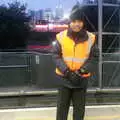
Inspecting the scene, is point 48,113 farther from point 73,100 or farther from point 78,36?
point 78,36

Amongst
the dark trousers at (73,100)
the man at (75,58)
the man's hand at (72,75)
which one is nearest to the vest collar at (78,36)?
the man at (75,58)

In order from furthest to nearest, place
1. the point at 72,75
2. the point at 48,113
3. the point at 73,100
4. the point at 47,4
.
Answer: the point at 47,4 < the point at 48,113 < the point at 73,100 < the point at 72,75

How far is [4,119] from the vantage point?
6941mm

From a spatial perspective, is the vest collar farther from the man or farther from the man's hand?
the man's hand

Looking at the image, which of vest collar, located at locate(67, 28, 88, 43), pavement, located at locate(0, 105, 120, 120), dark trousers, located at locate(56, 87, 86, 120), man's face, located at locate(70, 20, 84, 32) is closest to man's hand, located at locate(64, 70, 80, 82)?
dark trousers, located at locate(56, 87, 86, 120)

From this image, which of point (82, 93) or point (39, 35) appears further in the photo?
point (39, 35)

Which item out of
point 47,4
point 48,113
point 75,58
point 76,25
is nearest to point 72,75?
point 75,58

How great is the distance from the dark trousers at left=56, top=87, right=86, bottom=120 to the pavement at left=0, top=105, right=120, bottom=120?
1.21m

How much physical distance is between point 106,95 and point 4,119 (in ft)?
7.09

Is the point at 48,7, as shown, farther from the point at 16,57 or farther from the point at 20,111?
the point at 20,111

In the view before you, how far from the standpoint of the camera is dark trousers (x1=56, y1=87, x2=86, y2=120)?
5.56 m

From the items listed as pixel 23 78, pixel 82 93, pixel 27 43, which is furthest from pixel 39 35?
pixel 82 93

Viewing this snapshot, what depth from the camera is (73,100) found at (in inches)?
222

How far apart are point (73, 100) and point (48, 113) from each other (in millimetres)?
1691
